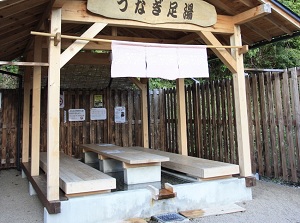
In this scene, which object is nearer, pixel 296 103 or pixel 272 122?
pixel 296 103

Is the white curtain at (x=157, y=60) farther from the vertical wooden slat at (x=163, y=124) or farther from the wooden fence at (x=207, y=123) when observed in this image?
the vertical wooden slat at (x=163, y=124)

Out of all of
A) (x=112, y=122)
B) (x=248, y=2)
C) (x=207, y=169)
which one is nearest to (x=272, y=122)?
(x=207, y=169)

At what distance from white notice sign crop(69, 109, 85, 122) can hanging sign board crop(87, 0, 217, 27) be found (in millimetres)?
4309

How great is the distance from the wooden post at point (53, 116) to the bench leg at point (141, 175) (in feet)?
4.06

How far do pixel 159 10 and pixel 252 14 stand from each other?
150 cm

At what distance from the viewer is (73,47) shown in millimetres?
3656

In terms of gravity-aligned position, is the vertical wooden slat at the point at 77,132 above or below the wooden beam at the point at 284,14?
below

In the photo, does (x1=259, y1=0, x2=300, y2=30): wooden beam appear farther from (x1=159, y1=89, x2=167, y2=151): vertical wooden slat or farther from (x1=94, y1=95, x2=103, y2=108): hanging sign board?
(x1=94, y1=95, x2=103, y2=108): hanging sign board

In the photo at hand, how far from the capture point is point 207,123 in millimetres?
6871

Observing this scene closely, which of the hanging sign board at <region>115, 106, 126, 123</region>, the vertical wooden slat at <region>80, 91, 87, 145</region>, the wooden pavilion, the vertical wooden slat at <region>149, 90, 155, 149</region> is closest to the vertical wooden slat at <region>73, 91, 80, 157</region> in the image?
the vertical wooden slat at <region>80, 91, 87, 145</region>

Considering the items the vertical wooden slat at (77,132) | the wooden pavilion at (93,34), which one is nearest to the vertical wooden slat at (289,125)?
the wooden pavilion at (93,34)

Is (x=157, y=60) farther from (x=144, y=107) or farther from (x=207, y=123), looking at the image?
(x=144, y=107)

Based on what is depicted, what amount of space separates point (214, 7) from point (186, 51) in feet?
3.17

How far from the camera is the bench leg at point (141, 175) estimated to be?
14.2ft
